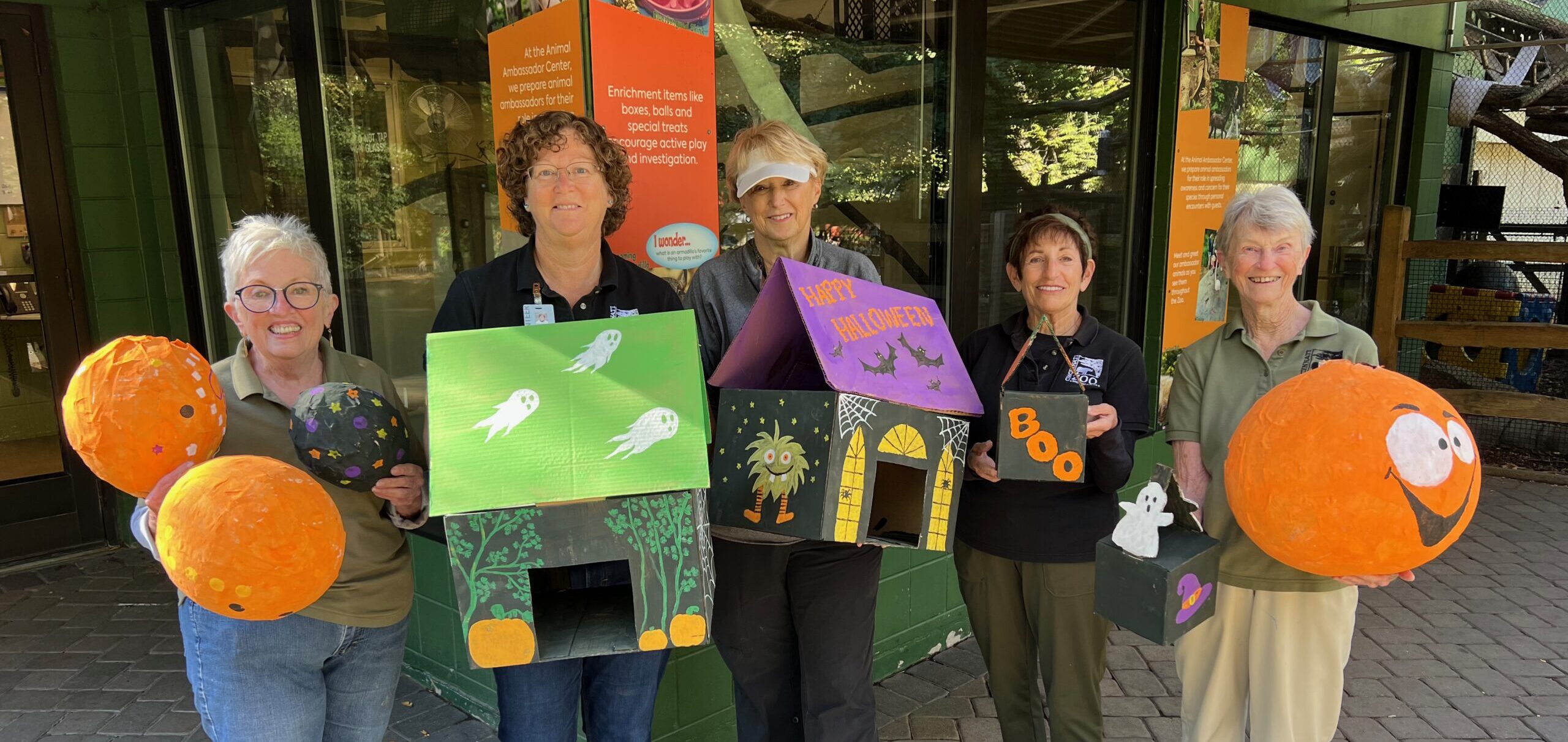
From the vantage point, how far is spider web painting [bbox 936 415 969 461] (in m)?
1.93

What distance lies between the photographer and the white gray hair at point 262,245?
5.76 feet

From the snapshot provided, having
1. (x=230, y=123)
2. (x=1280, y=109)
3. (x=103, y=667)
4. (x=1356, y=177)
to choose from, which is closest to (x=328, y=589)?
(x=103, y=667)

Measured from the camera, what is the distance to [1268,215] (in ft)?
6.82

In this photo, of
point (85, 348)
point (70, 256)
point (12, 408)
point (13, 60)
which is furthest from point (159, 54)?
point (12, 408)

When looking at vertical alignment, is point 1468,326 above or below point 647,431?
below

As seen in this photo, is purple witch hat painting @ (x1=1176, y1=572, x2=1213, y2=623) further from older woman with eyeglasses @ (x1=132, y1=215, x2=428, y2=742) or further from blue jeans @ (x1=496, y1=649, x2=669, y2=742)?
older woman with eyeglasses @ (x1=132, y1=215, x2=428, y2=742)

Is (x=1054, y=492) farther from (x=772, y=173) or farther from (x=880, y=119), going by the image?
(x=880, y=119)

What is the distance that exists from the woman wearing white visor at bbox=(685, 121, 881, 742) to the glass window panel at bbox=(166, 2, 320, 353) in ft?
8.88

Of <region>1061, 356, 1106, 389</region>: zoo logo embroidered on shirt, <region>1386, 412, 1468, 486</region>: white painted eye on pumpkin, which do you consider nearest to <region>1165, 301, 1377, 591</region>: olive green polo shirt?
<region>1061, 356, 1106, 389</region>: zoo logo embroidered on shirt

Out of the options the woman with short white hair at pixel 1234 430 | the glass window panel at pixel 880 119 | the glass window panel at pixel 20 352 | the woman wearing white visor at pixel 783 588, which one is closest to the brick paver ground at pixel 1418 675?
the woman with short white hair at pixel 1234 430

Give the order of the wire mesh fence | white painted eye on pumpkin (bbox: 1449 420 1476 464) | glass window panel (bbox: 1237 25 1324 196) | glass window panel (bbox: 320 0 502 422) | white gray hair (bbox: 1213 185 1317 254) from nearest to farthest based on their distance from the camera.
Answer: white painted eye on pumpkin (bbox: 1449 420 1476 464) < white gray hair (bbox: 1213 185 1317 254) < glass window panel (bbox: 320 0 502 422) < glass window panel (bbox: 1237 25 1324 196) < the wire mesh fence

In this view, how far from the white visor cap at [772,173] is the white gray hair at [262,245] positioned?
37.4 inches

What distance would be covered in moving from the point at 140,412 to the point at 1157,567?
189 cm

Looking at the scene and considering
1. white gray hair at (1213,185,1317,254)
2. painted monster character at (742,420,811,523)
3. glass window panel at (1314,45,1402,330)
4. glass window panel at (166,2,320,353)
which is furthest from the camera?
glass window panel at (1314,45,1402,330)
